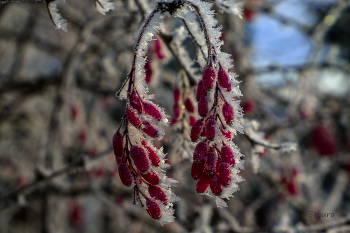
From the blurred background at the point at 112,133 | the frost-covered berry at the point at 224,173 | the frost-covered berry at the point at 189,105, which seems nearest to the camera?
the frost-covered berry at the point at 224,173

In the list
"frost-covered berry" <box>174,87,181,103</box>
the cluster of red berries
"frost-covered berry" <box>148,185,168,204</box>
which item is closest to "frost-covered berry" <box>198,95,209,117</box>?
the cluster of red berries

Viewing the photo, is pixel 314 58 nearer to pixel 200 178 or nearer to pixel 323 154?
pixel 200 178

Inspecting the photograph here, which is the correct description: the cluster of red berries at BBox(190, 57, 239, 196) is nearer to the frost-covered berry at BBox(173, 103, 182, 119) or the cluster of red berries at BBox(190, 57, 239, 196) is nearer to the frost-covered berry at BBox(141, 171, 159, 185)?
the frost-covered berry at BBox(141, 171, 159, 185)

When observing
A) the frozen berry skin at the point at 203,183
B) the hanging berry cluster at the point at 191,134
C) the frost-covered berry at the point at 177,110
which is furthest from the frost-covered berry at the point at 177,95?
the frozen berry skin at the point at 203,183

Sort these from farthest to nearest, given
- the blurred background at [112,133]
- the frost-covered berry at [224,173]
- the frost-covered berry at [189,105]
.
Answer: the blurred background at [112,133]
the frost-covered berry at [189,105]
the frost-covered berry at [224,173]

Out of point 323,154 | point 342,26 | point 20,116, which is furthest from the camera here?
point 342,26

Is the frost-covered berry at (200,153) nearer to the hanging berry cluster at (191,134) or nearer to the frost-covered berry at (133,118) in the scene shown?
the hanging berry cluster at (191,134)

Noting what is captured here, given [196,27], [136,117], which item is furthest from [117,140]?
[196,27]
